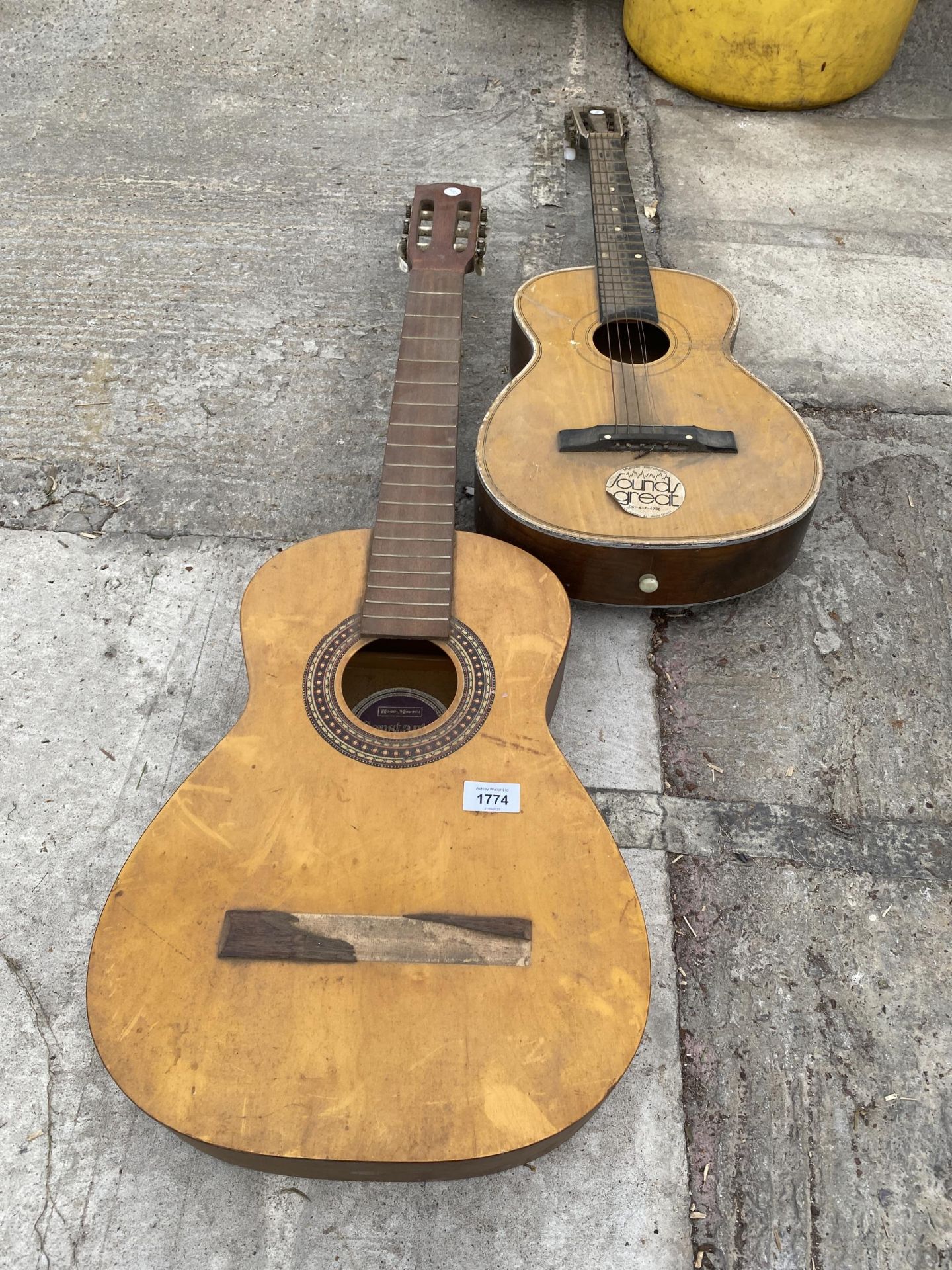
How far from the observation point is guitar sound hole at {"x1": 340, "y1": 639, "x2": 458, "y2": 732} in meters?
1.81

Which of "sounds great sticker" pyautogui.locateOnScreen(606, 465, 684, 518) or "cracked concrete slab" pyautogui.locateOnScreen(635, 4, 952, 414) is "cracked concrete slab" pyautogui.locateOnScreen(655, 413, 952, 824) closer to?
"sounds great sticker" pyautogui.locateOnScreen(606, 465, 684, 518)

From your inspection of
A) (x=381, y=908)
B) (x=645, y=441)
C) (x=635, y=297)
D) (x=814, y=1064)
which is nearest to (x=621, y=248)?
(x=635, y=297)

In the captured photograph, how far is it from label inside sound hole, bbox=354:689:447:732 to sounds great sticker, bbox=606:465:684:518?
0.61 m

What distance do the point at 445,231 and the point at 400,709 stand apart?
1408 mm

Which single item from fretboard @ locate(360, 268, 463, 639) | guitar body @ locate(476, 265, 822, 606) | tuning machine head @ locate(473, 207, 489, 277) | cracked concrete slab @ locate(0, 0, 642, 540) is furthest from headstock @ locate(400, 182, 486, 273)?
cracked concrete slab @ locate(0, 0, 642, 540)

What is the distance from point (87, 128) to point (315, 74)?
99 cm

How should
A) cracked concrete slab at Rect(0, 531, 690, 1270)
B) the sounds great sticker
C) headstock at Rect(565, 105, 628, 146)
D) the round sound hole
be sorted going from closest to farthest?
1. cracked concrete slab at Rect(0, 531, 690, 1270)
2. the round sound hole
3. the sounds great sticker
4. headstock at Rect(565, 105, 628, 146)

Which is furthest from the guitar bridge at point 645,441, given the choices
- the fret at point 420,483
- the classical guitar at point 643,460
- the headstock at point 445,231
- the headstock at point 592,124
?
the headstock at point 592,124

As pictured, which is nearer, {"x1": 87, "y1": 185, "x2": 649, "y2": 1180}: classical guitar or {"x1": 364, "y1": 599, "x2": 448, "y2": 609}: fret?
{"x1": 87, "y1": 185, "x2": 649, "y2": 1180}: classical guitar

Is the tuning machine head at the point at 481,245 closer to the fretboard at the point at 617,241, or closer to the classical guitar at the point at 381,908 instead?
the fretboard at the point at 617,241

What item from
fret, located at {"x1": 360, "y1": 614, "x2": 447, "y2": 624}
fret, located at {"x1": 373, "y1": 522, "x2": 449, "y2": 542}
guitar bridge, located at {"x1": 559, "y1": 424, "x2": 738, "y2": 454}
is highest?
guitar bridge, located at {"x1": 559, "y1": 424, "x2": 738, "y2": 454}

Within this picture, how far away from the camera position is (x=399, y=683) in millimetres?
1859

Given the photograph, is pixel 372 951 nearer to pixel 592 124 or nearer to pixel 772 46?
pixel 592 124

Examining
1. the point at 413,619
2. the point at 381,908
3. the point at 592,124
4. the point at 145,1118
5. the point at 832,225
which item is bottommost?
the point at 145,1118
